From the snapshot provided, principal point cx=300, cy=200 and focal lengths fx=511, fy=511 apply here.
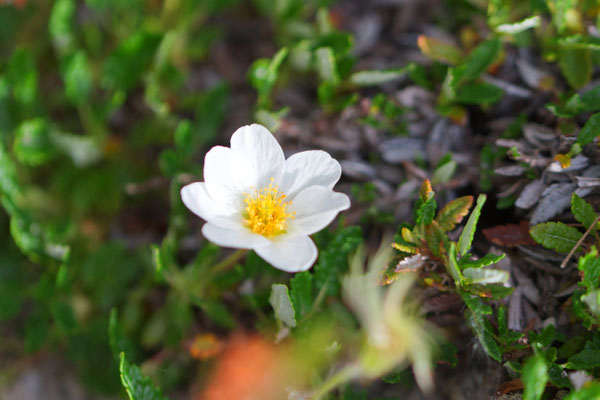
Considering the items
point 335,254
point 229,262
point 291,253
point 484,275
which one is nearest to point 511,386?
point 484,275

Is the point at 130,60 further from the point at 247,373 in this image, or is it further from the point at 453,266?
the point at 453,266

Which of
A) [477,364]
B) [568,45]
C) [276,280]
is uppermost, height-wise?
[568,45]

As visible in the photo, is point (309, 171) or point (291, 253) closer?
point (291, 253)

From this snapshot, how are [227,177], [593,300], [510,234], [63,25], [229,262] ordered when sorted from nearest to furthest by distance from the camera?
1. [593,300]
2. [227,177]
3. [510,234]
4. [229,262]
5. [63,25]

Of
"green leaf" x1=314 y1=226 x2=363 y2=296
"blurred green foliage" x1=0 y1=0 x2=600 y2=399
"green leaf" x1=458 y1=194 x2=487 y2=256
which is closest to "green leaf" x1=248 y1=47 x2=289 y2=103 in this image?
"blurred green foliage" x1=0 y1=0 x2=600 y2=399

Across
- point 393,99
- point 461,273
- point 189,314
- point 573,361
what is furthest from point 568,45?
point 189,314

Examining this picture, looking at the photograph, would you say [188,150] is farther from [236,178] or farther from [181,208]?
[236,178]

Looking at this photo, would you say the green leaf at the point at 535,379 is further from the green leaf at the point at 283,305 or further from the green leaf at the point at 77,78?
the green leaf at the point at 77,78
